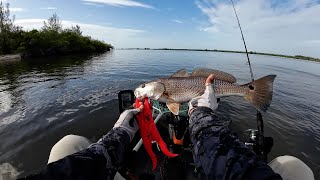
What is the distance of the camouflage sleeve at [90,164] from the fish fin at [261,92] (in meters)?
2.18

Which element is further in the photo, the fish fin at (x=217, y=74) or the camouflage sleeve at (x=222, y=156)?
the fish fin at (x=217, y=74)

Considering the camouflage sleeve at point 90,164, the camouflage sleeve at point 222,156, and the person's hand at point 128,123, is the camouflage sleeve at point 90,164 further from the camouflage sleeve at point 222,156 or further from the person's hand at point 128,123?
the camouflage sleeve at point 222,156

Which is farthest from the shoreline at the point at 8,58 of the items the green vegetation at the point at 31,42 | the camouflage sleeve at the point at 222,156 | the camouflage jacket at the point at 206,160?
the camouflage sleeve at the point at 222,156

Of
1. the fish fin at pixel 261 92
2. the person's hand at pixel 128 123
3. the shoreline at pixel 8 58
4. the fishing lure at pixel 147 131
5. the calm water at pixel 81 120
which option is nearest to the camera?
the person's hand at pixel 128 123

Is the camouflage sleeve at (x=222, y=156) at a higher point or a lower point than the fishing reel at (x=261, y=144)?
higher

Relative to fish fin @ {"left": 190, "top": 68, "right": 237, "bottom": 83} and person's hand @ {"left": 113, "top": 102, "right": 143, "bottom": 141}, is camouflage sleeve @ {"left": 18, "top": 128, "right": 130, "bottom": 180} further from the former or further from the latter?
fish fin @ {"left": 190, "top": 68, "right": 237, "bottom": 83}

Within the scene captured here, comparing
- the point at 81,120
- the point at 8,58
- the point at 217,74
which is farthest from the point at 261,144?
the point at 8,58

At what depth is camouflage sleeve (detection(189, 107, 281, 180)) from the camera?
66.0 inches

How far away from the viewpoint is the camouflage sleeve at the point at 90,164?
1768mm

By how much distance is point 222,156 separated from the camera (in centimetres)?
183

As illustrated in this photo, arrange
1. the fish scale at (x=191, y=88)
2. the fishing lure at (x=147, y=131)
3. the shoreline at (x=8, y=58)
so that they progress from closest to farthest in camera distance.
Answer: the fishing lure at (x=147, y=131) < the fish scale at (x=191, y=88) < the shoreline at (x=8, y=58)

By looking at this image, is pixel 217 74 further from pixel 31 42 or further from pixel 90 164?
pixel 31 42

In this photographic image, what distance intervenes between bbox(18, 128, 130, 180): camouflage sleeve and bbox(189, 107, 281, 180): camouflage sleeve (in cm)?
83

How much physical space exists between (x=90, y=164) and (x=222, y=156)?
1095mm
